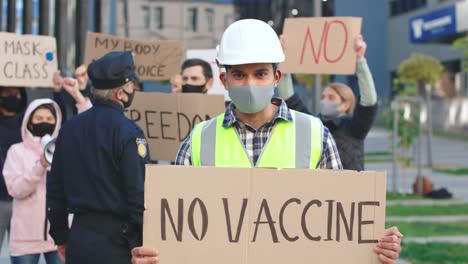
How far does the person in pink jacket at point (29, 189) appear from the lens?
566cm

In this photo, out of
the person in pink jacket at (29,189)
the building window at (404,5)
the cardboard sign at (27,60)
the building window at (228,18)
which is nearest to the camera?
the person in pink jacket at (29,189)

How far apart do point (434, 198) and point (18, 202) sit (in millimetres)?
10168

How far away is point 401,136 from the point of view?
17125 millimetres

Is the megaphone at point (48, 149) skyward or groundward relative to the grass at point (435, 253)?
skyward

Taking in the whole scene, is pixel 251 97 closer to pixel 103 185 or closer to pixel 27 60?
pixel 103 185

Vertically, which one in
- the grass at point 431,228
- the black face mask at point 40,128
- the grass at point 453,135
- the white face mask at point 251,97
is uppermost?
the white face mask at point 251,97

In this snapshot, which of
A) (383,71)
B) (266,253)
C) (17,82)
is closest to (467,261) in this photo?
(17,82)

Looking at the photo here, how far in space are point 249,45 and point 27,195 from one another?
2.97m

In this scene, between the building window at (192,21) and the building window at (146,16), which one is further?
the building window at (146,16)

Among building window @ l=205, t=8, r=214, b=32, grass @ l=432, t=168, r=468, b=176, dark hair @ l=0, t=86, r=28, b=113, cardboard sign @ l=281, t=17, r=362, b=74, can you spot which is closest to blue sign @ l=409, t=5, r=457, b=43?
grass @ l=432, t=168, r=468, b=176

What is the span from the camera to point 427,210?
13.0 meters

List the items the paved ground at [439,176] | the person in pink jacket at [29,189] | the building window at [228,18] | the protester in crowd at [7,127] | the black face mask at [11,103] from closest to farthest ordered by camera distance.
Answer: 1. the person in pink jacket at [29,189]
2. the protester in crowd at [7,127]
3. the black face mask at [11,103]
4. the paved ground at [439,176]
5. the building window at [228,18]

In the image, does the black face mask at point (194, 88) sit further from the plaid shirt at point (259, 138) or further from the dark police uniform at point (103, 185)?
the plaid shirt at point (259, 138)

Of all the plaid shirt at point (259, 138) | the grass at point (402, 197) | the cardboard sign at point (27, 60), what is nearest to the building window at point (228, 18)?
the grass at point (402, 197)
